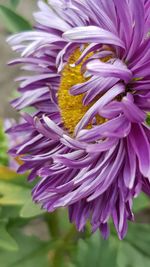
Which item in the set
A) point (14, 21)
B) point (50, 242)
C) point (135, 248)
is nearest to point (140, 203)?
point (135, 248)

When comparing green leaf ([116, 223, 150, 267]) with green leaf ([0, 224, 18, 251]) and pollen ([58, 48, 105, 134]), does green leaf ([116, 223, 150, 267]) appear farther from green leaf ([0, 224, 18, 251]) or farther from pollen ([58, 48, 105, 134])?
pollen ([58, 48, 105, 134])

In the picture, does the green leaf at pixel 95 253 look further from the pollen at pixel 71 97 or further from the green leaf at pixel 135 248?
the pollen at pixel 71 97

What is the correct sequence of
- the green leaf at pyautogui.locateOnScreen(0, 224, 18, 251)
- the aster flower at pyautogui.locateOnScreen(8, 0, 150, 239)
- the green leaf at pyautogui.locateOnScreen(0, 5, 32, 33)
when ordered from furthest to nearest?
the green leaf at pyautogui.locateOnScreen(0, 5, 32, 33) → the green leaf at pyautogui.locateOnScreen(0, 224, 18, 251) → the aster flower at pyautogui.locateOnScreen(8, 0, 150, 239)

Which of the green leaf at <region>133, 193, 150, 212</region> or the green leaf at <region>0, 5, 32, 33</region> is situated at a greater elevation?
the green leaf at <region>0, 5, 32, 33</region>

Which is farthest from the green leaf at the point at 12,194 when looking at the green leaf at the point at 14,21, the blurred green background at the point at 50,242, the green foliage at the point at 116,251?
the green leaf at the point at 14,21

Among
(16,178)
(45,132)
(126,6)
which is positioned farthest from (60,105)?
(16,178)

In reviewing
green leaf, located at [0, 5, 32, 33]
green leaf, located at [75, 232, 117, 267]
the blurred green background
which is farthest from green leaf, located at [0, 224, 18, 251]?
green leaf, located at [0, 5, 32, 33]

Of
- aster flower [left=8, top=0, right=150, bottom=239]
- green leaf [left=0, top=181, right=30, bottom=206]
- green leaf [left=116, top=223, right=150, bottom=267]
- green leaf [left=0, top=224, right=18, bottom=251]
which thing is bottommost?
green leaf [left=116, top=223, right=150, bottom=267]
